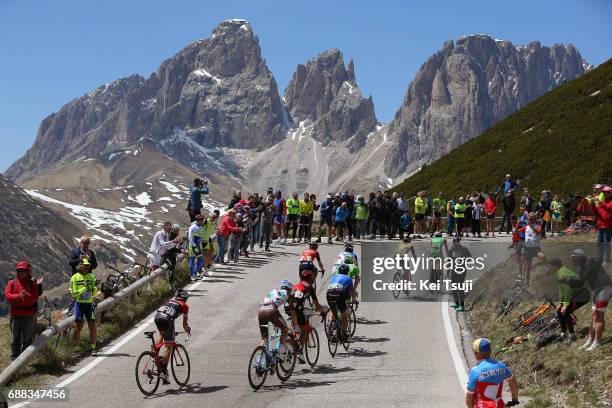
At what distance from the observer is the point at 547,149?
48.5 meters

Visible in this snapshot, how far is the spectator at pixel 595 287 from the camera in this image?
41.8 ft

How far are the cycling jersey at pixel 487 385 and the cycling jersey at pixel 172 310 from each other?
5993 millimetres

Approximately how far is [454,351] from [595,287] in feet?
12.2

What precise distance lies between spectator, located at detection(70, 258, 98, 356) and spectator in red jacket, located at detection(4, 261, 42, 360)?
101 cm

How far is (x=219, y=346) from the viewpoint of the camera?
16391 mm

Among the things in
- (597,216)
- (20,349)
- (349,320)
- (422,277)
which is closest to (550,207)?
(422,277)

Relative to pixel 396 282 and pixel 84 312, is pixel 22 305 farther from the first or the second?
pixel 396 282

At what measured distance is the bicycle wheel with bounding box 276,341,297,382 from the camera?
1340 cm

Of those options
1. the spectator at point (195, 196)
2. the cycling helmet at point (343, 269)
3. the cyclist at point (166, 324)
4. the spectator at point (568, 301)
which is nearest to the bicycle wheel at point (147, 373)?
the cyclist at point (166, 324)

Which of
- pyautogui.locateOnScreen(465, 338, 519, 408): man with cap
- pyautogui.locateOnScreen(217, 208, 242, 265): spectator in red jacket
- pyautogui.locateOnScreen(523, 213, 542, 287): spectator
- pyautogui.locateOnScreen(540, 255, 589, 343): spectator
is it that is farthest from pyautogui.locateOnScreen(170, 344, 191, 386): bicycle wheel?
pyautogui.locateOnScreen(217, 208, 242, 265): spectator in red jacket

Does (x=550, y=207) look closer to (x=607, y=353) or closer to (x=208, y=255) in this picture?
(x=208, y=255)

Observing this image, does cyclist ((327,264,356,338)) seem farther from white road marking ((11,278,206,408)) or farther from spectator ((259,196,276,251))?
spectator ((259,196,276,251))

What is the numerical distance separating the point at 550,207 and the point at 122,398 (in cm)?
2411

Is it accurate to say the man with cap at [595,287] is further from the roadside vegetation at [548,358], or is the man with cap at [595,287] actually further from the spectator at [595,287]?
the roadside vegetation at [548,358]
